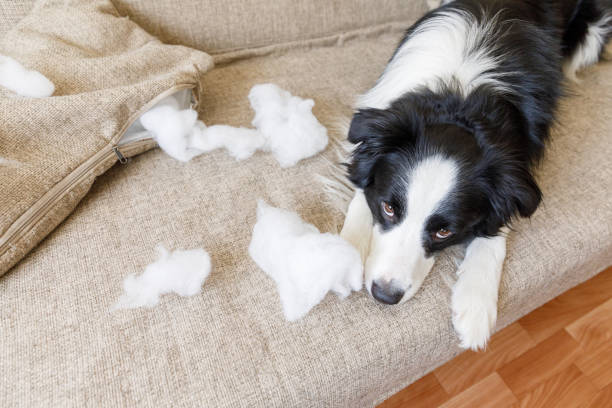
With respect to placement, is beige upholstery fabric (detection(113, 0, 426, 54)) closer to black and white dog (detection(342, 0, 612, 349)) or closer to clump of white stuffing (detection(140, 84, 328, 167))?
clump of white stuffing (detection(140, 84, 328, 167))

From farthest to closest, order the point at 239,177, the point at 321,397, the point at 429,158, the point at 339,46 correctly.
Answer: the point at 339,46 < the point at 239,177 < the point at 429,158 < the point at 321,397

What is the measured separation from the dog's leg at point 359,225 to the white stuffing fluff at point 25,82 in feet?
3.25

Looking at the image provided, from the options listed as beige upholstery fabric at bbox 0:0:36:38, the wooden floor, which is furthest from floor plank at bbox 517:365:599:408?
beige upholstery fabric at bbox 0:0:36:38

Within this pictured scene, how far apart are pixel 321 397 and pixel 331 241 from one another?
0.37 meters

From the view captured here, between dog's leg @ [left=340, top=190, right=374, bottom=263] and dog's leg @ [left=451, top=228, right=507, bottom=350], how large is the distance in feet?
0.90

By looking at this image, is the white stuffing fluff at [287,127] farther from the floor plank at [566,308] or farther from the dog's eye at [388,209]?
the floor plank at [566,308]

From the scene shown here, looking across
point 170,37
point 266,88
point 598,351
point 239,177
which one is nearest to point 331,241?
point 239,177

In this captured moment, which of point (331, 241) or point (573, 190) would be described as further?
point (573, 190)

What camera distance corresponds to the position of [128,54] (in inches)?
53.1

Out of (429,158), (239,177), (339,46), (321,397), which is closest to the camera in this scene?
(321,397)

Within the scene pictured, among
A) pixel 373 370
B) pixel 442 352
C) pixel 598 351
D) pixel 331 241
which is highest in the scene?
pixel 331 241

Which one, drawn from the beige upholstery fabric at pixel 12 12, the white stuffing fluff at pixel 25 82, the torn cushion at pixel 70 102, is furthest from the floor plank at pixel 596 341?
the beige upholstery fabric at pixel 12 12

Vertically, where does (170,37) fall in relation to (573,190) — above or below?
above

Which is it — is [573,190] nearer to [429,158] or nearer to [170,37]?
[429,158]
